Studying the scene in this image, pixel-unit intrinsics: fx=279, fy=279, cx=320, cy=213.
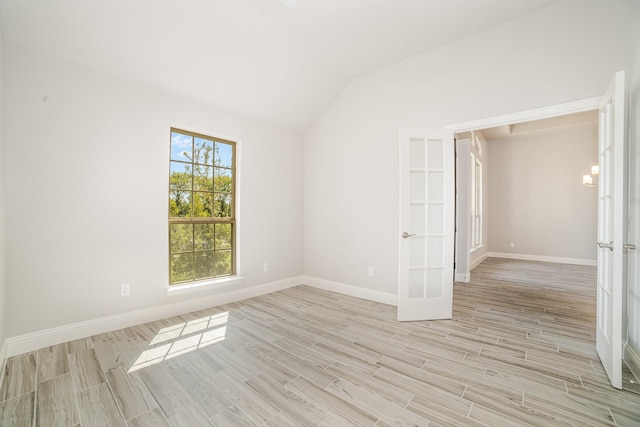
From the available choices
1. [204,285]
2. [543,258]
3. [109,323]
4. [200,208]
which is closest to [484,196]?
[543,258]

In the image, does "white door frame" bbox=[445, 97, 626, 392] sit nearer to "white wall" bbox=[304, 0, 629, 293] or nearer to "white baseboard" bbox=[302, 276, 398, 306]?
"white wall" bbox=[304, 0, 629, 293]

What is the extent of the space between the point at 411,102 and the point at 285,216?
99.0 inches

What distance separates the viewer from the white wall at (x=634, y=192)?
7.15 ft

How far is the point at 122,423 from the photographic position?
1617 mm

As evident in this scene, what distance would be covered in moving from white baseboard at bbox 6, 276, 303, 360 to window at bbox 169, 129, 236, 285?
31 cm

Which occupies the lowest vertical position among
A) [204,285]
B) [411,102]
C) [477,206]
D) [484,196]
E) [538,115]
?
[204,285]

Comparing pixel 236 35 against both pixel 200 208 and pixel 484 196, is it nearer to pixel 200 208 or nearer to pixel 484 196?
pixel 200 208

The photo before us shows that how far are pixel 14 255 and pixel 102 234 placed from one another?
0.62 metres

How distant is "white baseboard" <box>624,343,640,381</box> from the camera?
2084 mm

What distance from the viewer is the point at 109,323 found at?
9.29 feet

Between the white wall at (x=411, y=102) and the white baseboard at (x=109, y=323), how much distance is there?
1.48 meters

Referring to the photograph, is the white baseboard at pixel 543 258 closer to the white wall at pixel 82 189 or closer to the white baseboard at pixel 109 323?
the white baseboard at pixel 109 323

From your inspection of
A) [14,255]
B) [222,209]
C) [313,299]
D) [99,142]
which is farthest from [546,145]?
[14,255]

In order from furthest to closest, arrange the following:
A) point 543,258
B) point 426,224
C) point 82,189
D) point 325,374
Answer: point 543,258 → point 426,224 → point 82,189 → point 325,374
